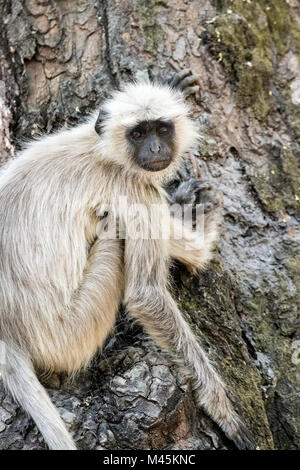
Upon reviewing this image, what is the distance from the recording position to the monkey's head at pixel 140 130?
4.31m

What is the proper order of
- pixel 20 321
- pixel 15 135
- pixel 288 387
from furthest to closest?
pixel 15 135 < pixel 288 387 < pixel 20 321

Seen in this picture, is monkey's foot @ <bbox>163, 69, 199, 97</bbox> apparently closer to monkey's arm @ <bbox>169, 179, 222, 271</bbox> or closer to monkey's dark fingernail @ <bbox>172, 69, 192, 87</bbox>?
monkey's dark fingernail @ <bbox>172, 69, 192, 87</bbox>

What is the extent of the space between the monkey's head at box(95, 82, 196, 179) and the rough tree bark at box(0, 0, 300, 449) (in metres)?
0.47

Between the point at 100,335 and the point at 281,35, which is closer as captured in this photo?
the point at 100,335

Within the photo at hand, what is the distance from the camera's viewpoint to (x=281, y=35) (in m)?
5.32

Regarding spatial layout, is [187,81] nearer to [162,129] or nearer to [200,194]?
[162,129]

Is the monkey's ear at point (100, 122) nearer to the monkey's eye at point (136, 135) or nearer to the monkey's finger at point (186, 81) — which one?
the monkey's eye at point (136, 135)

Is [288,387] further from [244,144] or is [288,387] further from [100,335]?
[244,144]

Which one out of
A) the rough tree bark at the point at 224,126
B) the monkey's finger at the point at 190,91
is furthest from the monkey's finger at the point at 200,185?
the monkey's finger at the point at 190,91

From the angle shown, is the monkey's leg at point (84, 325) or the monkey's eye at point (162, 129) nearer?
the monkey's leg at point (84, 325)

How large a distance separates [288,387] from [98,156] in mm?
1938

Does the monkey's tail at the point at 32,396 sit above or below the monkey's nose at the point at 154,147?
below

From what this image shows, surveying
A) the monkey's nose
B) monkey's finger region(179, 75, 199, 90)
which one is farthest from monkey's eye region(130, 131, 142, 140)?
monkey's finger region(179, 75, 199, 90)

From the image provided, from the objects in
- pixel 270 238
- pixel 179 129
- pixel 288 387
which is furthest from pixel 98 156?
pixel 288 387
